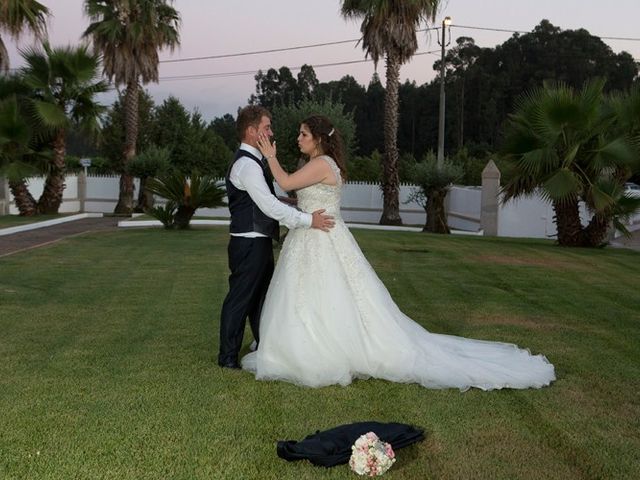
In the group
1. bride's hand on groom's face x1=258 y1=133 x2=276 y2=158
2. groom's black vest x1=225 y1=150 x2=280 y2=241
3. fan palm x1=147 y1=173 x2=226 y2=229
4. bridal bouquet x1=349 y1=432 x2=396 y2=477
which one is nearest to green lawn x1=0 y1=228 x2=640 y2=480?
bridal bouquet x1=349 y1=432 x2=396 y2=477

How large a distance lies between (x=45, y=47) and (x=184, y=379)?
76.2ft

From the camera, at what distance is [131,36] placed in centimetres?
3000

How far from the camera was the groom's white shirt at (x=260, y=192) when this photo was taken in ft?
17.2

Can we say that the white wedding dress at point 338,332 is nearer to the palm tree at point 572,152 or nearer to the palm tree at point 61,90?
the palm tree at point 572,152

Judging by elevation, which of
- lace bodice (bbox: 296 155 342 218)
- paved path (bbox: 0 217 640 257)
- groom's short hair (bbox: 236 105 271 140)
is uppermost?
groom's short hair (bbox: 236 105 271 140)

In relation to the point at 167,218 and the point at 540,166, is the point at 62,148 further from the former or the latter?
the point at 540,166

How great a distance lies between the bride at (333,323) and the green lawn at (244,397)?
14 centimetres

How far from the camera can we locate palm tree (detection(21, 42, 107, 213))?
82.8 ft

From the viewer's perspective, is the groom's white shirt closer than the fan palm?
Yes

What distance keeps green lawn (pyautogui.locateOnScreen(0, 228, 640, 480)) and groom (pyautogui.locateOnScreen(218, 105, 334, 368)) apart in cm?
44

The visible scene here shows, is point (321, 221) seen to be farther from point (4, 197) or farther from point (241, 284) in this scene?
point (4, 197)

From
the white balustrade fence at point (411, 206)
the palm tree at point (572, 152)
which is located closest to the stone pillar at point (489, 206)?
the white balustrade fence at point (411, 206)

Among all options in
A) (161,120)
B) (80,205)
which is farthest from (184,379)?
(161,120)

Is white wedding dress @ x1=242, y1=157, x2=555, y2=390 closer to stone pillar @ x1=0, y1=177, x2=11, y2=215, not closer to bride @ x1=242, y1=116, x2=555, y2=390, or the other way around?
bride @ x1=242, y1=116, x2=555, y2=390
